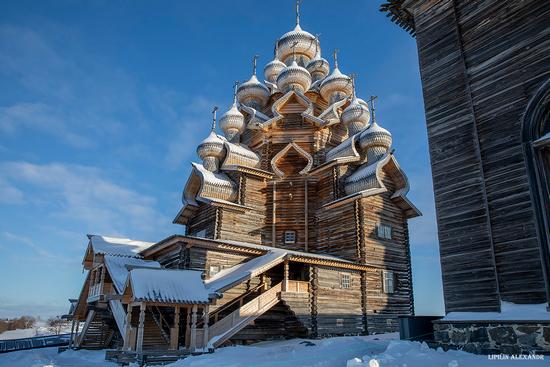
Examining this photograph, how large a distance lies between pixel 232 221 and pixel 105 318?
7.83 metres

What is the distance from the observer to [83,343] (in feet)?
63.4

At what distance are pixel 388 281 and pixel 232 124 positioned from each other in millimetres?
14624

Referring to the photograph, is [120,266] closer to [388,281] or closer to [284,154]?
[284,154]

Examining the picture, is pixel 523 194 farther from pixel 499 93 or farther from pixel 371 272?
pixel 371 272

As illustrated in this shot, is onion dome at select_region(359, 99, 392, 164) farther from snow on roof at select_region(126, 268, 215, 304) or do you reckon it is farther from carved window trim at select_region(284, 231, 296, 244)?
snow on roof at select_region(126, 268, 215, 304)

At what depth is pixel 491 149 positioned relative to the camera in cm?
881

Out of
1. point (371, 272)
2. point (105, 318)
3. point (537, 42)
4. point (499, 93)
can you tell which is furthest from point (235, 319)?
point (537, 42)

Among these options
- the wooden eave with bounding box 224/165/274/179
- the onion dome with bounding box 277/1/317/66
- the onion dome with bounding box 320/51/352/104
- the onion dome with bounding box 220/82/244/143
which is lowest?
Result: the wooden eave with bounding box 224/165/274/179

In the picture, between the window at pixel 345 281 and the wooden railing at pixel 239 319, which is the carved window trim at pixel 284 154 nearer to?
the window at pixel 345 281


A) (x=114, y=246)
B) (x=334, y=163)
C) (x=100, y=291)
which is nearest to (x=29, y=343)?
(x=114, y=246)

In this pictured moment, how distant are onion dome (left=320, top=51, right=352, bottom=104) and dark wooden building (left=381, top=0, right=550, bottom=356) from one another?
17943mm

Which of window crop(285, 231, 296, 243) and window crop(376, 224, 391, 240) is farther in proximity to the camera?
window crop(285, 231, 296, 243)

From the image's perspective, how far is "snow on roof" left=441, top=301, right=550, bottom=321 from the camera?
23.6ft

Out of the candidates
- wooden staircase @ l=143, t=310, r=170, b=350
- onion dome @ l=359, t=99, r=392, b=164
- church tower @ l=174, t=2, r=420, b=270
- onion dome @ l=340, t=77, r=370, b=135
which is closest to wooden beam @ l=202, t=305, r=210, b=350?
wooden staircase @ l=143, t=310, r=170, b=350
